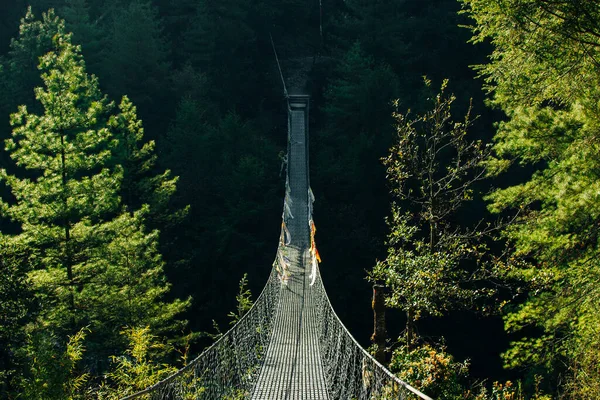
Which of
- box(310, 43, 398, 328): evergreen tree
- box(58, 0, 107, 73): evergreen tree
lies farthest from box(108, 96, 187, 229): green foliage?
box(58, 0, 107, 73): evergreen tree

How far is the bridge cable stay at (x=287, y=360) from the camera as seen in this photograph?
14.3 ft

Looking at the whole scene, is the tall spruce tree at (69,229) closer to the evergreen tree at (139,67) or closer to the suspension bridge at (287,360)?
the suspension bridge at (287,360)

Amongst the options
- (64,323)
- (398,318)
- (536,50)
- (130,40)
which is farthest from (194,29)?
(536,50)

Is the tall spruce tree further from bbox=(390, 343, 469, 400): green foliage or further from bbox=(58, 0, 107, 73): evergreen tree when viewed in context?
bbox=(58, 0, 107, 73): evergreen tree

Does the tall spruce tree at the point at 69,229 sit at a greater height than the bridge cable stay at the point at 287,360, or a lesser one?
greater

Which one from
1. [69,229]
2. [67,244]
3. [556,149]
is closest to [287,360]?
[556,149]

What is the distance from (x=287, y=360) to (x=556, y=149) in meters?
4.34

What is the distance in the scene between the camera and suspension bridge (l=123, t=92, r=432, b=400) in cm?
437

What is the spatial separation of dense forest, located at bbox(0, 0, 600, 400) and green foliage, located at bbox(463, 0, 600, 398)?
3 cm

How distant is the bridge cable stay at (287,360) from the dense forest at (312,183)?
60cm

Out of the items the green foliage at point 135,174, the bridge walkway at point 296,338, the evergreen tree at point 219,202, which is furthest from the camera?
the evergreen tree at point 219,202

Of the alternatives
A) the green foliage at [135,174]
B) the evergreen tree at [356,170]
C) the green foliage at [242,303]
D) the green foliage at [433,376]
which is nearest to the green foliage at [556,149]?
the green foliage at [433,376]

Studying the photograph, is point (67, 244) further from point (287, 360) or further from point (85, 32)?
point (85, 32)

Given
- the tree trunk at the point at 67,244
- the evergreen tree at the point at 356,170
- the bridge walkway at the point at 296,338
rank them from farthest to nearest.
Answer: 1. the evergreen tree at the point at 356,170
2. the tree trunk at the point at 67,244
3. the bridge walkway at the point at 296,338
